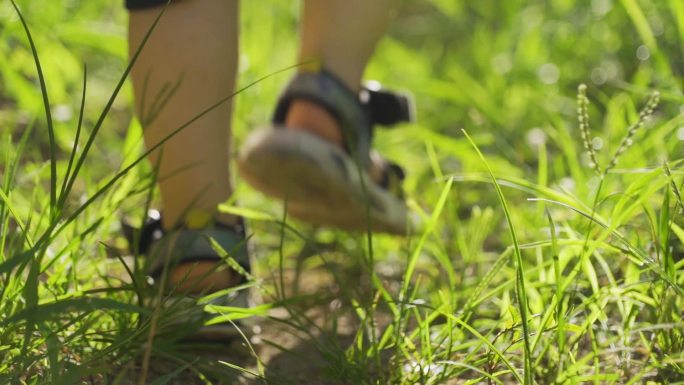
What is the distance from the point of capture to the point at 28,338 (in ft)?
3.40

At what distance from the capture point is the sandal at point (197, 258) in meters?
1.33

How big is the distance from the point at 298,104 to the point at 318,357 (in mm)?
518

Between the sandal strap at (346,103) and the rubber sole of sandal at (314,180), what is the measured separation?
5 centimetres

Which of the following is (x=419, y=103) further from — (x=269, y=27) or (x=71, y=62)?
(x=71, y=62)

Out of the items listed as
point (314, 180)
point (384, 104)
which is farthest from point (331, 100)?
point (384, 104)

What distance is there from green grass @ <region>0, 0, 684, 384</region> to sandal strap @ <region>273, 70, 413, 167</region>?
0.49 feet

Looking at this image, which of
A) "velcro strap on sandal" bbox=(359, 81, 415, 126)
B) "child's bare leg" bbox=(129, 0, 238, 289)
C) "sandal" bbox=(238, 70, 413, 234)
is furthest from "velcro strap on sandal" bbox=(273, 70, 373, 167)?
"child's bare leg" bbox=(129, 0, 238, 289)

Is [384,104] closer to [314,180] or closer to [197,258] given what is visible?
[314,180]

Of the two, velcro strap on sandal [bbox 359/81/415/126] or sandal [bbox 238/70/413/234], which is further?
velcro strap on sandal [bbox 359/81/415/126]

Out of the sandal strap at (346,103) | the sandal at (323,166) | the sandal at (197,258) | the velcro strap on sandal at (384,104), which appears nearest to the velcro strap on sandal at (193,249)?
Result: the sandal at (197,258)

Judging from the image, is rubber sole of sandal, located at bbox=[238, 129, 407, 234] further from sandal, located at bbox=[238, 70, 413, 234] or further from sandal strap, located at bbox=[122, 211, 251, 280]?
sandal strap, located at bbox=[122, 211, 251, 280]

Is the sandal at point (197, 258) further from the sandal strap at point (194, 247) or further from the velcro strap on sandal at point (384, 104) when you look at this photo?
the velcro strap on sandal at point (384, 104)

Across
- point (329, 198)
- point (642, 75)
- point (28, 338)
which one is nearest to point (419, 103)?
point (642, 75)

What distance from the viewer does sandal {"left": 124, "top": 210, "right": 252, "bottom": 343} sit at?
52.5 inches
